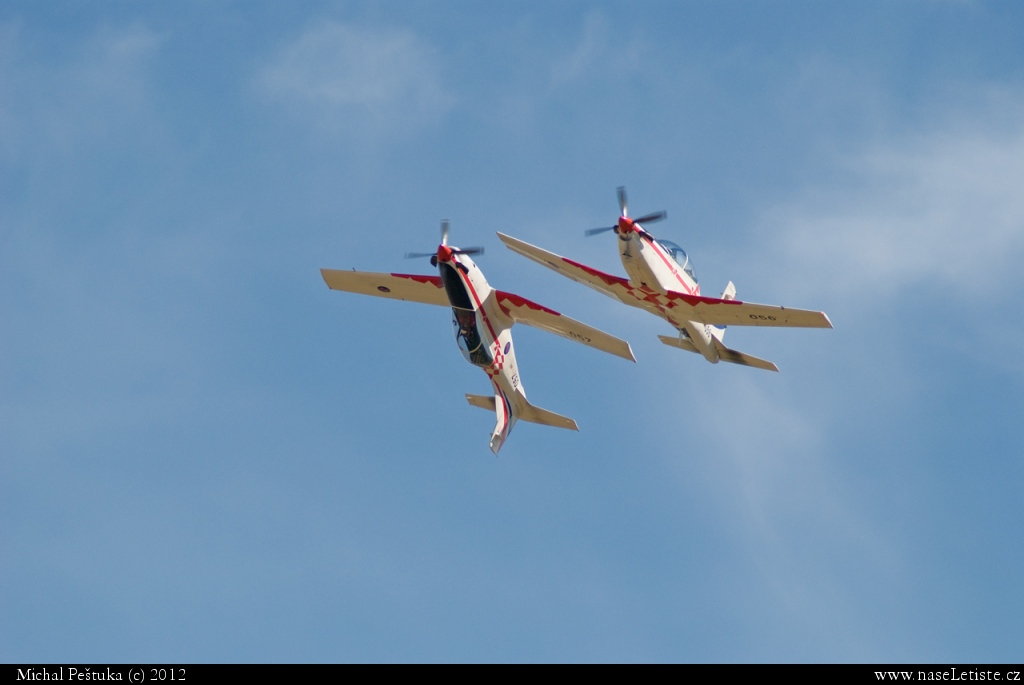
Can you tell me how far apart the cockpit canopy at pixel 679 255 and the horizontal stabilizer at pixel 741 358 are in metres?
2.98

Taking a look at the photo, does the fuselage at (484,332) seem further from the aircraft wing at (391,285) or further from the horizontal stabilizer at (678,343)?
the horizontal stabilizer at (678,343)

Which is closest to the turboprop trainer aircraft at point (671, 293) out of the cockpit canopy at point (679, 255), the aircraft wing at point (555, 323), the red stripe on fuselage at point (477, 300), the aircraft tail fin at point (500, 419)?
the cockpit canopy at point (679, 255)

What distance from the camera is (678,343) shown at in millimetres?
43938

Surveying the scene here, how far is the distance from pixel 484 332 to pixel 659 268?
6.04 m

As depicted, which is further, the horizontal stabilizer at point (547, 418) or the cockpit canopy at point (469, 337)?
the horizontal stabilizer at point (547, 418)

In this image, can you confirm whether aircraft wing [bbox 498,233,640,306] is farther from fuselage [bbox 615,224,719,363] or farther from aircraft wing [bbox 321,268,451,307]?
aircraft wing [bbox 321,268,451,307]

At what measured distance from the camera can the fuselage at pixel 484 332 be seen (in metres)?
39.0

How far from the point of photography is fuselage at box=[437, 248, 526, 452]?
128ft
